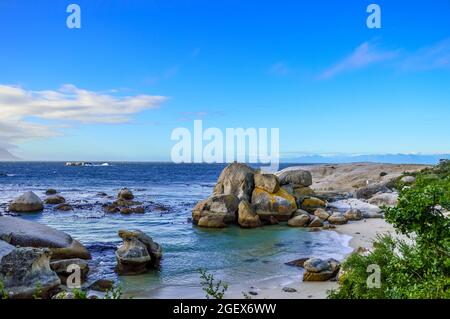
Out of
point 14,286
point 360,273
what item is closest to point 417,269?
point 360,273

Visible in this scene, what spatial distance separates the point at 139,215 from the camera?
37.4 m

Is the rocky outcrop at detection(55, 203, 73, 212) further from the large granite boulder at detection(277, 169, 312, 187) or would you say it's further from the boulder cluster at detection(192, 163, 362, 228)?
the large granite boulder at detection(277, 169, 312, 187)

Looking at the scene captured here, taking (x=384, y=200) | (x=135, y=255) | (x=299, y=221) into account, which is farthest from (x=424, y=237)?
(x=384, y=200)

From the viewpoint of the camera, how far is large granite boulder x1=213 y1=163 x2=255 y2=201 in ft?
113

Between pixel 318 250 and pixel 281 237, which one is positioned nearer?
pixel 318 250

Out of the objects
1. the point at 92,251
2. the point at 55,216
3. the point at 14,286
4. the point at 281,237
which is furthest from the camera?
the point at 55,216

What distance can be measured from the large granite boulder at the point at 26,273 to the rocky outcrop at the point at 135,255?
3.84 metres

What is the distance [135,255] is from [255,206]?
1638cm

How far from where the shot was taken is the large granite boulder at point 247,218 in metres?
30.2

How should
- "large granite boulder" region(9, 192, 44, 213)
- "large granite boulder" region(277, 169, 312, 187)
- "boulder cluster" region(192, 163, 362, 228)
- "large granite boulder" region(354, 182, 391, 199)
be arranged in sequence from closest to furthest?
"boulder cluster" region(192, 163, 362, 228), "large granite boulder" region(9, 192, 44, 213), "large granite boulder" region(277, 169, 312, 187), "large granite boulder" region(354, 182, 391, 199)

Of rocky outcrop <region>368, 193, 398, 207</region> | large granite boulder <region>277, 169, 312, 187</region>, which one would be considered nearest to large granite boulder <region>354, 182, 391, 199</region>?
rocky outcrop <region>368, 193, 398, 207</region>

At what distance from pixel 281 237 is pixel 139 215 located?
1608 cm

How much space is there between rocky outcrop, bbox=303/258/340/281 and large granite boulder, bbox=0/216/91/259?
11.0 m
